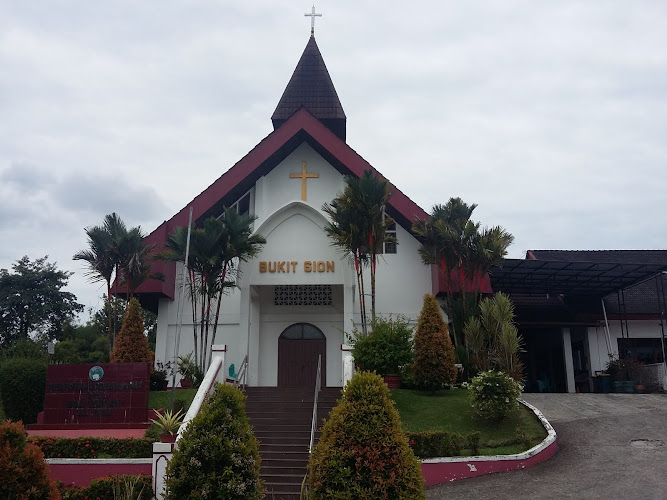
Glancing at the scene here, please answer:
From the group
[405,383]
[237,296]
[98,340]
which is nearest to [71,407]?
[237,296]

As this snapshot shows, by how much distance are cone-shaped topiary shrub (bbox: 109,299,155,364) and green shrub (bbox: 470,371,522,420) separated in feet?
28.9

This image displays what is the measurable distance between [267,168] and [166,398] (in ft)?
27.1

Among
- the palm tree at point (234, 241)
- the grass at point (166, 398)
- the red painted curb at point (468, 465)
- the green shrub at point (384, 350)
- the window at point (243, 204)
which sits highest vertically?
the window at point (243, 204)

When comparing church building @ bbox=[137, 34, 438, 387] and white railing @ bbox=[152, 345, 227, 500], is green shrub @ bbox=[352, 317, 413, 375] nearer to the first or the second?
church building @ bbox=[137, 34, 438, 387]

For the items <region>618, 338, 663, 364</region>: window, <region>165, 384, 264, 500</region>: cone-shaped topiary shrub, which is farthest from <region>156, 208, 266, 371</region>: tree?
<region>618, 338, 663, 364</region>: window

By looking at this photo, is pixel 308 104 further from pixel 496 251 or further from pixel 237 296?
pixel 496 251

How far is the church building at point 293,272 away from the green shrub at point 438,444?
23.3 feet

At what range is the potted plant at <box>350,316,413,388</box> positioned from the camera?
1545 centimetres

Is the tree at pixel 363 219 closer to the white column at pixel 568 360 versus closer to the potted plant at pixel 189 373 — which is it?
the potted plant at pixel 189 373

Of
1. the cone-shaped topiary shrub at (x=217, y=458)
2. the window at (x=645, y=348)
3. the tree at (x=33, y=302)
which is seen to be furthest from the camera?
the tree at (x=33, y=302)

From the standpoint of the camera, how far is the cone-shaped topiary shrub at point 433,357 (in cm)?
1579

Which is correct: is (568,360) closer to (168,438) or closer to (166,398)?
(166,398)

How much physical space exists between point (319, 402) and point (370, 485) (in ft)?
28.4

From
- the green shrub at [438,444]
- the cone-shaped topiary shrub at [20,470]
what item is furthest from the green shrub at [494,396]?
the cone-shaped topiary shrub at [20,470]
